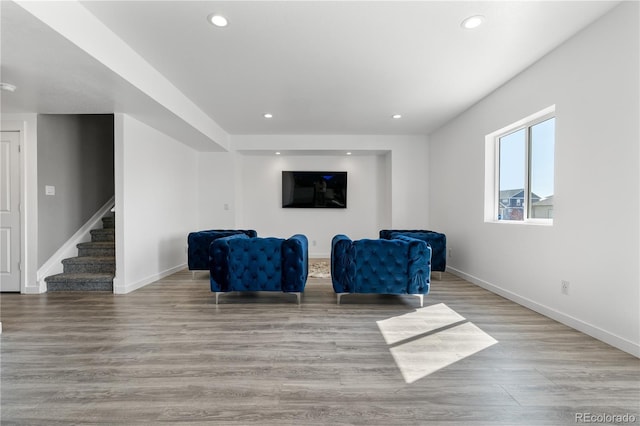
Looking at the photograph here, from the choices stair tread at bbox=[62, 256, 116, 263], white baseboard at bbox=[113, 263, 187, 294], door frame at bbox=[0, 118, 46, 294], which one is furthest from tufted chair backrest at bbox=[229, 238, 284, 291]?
door frame at bbox=[0, 118, 46, 294]

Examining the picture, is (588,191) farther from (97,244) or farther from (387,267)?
(97,244)

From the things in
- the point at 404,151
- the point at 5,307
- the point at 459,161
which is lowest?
the point at 5,307

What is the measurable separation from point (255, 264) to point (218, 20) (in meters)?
2.45

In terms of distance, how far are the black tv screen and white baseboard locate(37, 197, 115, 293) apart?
356 cm

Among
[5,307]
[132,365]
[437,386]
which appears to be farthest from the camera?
[5,307]

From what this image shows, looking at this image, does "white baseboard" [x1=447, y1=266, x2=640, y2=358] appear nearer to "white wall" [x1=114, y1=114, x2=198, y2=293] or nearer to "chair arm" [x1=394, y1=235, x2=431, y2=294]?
"chair arm" [x1=394, y1=235, x2=431, y2=294]

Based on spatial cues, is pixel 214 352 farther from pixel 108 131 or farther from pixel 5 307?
pixel 108 131

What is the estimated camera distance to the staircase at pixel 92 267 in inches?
161

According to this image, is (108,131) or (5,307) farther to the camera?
(108,131)

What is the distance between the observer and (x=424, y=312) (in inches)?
126

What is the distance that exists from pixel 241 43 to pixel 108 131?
4.19 meters

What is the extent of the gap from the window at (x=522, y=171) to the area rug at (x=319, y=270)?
2699 millimetres

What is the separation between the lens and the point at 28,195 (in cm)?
402

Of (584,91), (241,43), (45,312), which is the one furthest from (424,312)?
(45,312)
